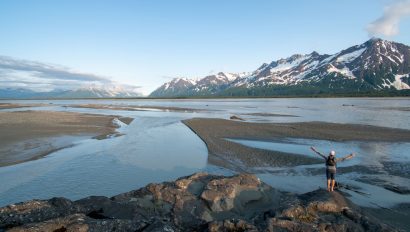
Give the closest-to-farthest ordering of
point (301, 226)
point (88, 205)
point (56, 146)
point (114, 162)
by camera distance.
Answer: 1. point (301, 226)
2. point (88, 205)
3. point (114, 162)
4. point (56, 146)

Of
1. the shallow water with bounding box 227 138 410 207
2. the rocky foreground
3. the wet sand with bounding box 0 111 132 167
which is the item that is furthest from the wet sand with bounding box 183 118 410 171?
the wet sand with bounding box 0 111 132 167

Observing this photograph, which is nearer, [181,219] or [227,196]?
[181,219]

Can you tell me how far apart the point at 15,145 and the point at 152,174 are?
19289mm

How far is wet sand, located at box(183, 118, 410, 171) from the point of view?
28.0 metres

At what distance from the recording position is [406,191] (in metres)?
19.8

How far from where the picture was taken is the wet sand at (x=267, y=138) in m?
28.0

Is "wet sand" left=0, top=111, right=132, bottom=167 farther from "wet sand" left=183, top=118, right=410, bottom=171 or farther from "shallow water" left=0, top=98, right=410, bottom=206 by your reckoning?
"wet sand" left=183, top=118, right=410, bottom=171

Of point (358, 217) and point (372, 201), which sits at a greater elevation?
point (358, 217)

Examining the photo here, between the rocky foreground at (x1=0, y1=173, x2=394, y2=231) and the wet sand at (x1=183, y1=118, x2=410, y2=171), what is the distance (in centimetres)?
1103

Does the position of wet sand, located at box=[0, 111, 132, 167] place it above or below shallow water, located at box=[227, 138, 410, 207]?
above

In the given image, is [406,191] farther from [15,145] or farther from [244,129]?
[15,145]

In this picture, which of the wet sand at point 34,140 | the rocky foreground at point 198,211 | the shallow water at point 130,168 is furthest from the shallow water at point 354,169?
the wet sand at point 34,140

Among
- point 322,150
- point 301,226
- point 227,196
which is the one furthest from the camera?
point 322,150

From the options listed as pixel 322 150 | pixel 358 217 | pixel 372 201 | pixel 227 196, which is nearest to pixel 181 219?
pixel 227 196
